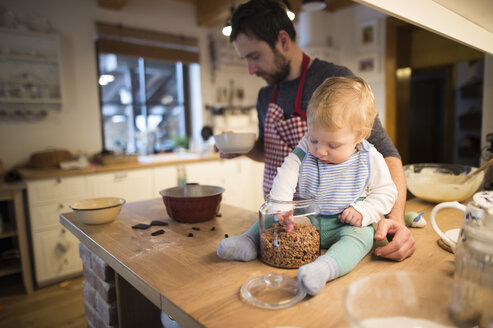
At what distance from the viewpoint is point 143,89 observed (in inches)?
148

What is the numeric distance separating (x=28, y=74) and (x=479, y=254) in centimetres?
340

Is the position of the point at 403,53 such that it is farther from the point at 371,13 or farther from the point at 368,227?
the point at 368,227

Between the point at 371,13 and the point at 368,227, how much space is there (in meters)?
3.78

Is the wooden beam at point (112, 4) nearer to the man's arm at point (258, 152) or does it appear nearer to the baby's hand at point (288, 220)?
the man's arm at point (258, 152)

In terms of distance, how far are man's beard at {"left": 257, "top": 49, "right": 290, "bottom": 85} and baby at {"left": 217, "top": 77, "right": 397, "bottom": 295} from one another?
1.95 feet

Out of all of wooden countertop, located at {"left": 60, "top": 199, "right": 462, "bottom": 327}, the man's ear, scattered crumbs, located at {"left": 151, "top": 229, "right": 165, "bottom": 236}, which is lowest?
wooden countertop, located at {"left": 60, "top": 199, "right": 462, "bottom": 327}

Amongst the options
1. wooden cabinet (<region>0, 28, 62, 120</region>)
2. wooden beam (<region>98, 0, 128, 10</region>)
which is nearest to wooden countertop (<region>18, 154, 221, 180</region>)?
wooden cabinet (<region>0, 28, 62, 120</region>)

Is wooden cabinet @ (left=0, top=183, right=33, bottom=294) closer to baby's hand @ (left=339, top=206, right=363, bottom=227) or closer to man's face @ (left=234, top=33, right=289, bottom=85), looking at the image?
man's face @ (left=234, top=33, right=289, bottom=85)

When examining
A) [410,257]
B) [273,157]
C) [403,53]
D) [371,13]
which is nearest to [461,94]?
[403,53]

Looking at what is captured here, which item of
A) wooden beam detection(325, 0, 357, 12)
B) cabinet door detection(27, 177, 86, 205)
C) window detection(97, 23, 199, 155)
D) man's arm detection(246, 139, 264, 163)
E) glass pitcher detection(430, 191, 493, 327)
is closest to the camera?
glass pitcher detection(430, 191, 493, 327)

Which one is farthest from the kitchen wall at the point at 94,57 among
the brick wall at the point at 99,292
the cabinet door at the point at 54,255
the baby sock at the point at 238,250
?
the baby sock at the point at 238,250

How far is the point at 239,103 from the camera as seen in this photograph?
172 inches

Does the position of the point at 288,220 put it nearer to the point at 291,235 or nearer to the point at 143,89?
the point at 291,235

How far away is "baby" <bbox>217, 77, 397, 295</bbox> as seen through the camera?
80 cm
